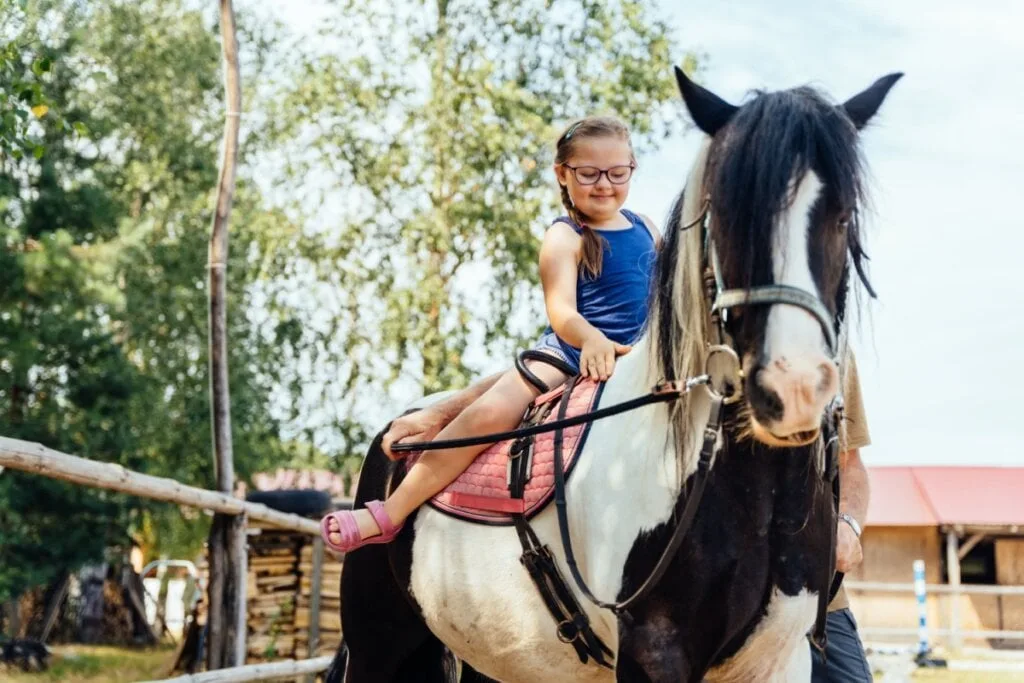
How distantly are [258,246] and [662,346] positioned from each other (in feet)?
63.3

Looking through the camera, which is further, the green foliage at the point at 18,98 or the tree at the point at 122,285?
the tree at the point at 122,285

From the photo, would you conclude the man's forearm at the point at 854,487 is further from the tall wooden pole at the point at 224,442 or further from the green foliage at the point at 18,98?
the tall wooden pole at the point at 224,442

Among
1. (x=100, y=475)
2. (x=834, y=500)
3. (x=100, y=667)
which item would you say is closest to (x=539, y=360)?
(x=834, y=500)

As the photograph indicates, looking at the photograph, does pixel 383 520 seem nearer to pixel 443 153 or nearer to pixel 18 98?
pixel 18 98

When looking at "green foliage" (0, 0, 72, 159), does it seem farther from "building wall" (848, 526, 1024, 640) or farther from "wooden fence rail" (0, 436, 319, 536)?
"building wall" (848, 526, 1024, 640)

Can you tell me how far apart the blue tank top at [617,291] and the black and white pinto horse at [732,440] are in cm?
28

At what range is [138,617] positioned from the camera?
27.6 m

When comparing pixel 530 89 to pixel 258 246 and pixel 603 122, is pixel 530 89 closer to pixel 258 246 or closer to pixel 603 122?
pixel 258 246

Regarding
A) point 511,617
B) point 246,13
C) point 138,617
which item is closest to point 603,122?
point 511,617

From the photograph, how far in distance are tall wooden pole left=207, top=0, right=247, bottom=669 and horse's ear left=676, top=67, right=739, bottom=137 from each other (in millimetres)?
6862

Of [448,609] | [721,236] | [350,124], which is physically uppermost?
[350,124]

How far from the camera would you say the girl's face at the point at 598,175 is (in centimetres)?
347

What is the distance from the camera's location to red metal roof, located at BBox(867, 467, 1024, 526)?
83.1ft

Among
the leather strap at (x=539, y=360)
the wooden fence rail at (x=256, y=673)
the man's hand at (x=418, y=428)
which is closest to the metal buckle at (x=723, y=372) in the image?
the leather strap at (x=539, y=360)
